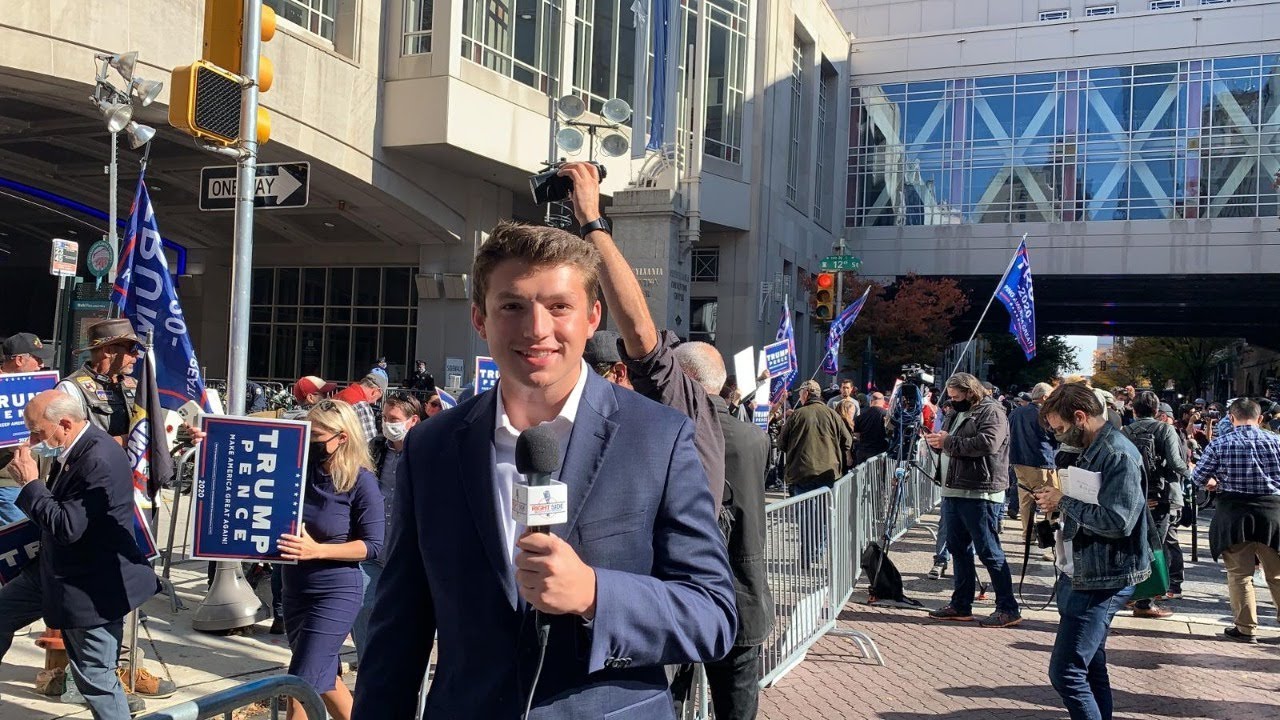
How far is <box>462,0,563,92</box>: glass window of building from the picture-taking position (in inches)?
900

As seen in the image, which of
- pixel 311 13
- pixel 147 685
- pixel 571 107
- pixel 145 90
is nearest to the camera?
pixel 147 685

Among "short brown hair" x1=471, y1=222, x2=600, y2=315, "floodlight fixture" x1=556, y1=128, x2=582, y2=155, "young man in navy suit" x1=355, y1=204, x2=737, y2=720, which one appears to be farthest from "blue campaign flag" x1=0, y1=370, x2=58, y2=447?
"floodlight fixture" x1=556, y1=128, x2=582, y2=155

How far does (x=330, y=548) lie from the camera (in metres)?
4.68

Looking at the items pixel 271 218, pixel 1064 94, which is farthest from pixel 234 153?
pixel 1064 94

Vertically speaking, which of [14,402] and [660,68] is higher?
[660,68]

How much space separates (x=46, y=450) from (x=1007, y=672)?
6.29 meters

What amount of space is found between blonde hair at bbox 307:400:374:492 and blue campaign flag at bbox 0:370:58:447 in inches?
114

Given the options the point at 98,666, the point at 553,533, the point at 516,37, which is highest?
the point at 516,37

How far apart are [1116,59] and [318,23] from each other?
2971 cm

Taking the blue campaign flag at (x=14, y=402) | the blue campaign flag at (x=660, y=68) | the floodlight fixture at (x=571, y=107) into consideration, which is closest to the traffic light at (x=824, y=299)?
the blue campaign flag at (x=660, y=68)

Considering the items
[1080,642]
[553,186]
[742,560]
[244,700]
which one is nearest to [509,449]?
[244,700]

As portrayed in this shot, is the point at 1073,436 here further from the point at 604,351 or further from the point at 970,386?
the point at 970,386

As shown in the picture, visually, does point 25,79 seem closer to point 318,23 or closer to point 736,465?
point 318,23

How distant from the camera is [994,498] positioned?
8516 mm
